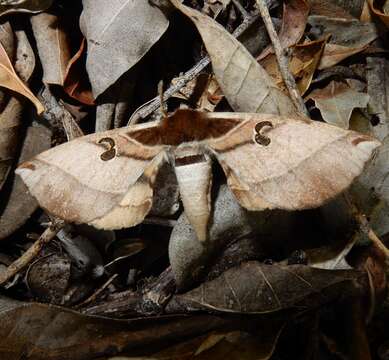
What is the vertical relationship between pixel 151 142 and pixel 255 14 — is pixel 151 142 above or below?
below

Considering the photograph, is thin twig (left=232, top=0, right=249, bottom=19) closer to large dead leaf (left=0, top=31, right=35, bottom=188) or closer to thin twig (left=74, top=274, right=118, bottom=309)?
large dead leaf (left=0, top=31, right=35, bottom=188)

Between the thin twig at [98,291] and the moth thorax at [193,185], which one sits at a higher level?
the moth thorax at [193,185]

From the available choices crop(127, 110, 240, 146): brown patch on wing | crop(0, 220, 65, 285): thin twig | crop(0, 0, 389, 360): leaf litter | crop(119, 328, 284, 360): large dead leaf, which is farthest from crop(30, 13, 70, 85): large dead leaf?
crop(119, 328, 284, 360): large dead leaf

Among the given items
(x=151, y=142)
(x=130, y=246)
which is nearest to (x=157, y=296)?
(x=130, y=246)

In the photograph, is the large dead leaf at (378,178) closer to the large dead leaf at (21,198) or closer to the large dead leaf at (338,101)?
the large dead leaf at (338,101)

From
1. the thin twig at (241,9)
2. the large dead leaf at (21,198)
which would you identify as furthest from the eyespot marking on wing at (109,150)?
the thin twig at (241,9)

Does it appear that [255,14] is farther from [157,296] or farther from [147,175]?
[157,296]
